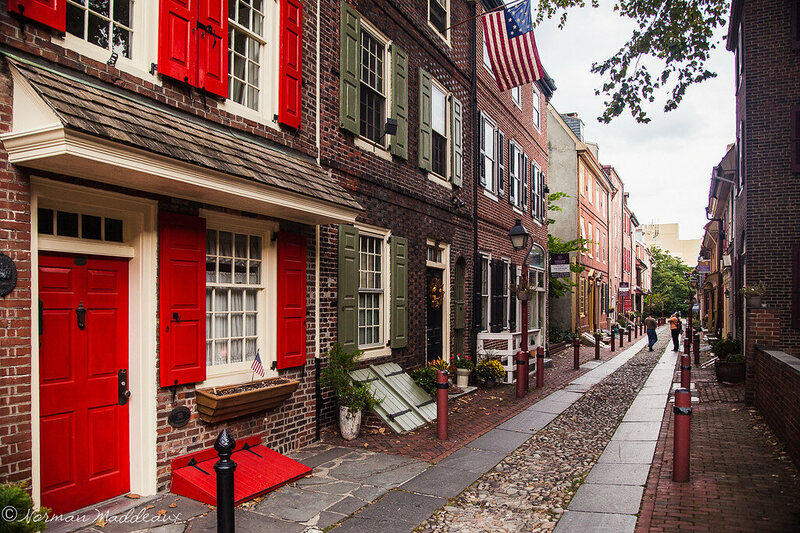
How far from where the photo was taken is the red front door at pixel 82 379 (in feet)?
16.0

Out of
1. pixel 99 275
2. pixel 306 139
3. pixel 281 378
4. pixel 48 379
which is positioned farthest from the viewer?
pixel 306 139

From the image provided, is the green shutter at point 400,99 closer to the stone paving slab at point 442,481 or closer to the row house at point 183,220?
the row house at point 183,220

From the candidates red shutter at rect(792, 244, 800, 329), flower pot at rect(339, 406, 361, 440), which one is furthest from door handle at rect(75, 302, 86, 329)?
red shutter at rect(792, 244, 800, 329)

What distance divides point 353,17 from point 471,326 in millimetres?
7764

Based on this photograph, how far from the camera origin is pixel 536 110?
20.8 m

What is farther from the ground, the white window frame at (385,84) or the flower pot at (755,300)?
the white window frame at (385,84)

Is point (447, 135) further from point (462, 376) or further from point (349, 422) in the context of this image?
point (349, 422)

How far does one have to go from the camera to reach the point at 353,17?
8.95 meters

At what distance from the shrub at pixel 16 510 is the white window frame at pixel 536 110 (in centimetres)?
1889

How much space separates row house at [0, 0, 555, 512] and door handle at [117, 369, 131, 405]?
2 centimetres

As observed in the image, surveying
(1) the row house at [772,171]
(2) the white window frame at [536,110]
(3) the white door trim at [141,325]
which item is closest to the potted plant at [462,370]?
(1) the row house at [772,171]

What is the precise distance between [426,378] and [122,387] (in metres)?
6.00

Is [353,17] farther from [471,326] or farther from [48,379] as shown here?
[471,326]

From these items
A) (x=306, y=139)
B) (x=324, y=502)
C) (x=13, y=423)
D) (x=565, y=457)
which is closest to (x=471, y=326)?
(x=565, y=457)
